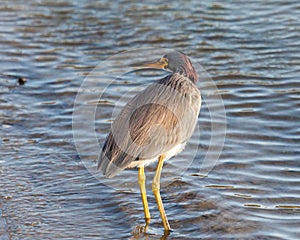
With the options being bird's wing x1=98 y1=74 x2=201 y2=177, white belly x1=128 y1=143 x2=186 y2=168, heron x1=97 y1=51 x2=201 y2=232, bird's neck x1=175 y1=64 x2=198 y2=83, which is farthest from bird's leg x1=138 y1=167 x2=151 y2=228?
bird's neck x1=175 y1=64 x2=198 y2=83

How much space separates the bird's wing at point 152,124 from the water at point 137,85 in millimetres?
658

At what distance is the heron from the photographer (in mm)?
5379

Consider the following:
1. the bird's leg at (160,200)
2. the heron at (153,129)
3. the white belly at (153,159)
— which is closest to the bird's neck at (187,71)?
the heron at (153,129)

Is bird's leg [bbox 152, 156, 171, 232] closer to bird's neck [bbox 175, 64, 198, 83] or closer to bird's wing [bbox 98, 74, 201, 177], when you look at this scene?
bird's wing [bbox 98, 74, 201, 177]

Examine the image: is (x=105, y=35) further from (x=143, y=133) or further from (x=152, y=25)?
(x=143, y=133)

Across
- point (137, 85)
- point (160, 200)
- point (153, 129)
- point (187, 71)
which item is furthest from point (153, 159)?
point (137, 85)

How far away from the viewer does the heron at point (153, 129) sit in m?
5.38

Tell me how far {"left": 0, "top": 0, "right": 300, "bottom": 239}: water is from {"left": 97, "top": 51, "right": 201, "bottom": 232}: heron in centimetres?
56

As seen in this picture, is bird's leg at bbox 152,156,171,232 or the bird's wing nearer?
the bird's wing

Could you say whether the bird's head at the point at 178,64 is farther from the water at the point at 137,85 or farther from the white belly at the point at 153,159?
the water at the point at 137,85

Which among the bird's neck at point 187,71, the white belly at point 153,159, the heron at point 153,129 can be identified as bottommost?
the white belly at point 153,159

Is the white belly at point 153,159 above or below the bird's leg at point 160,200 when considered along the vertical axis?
above

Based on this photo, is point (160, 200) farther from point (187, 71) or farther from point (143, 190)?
point (187, 71)

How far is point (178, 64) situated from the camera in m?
6.07
